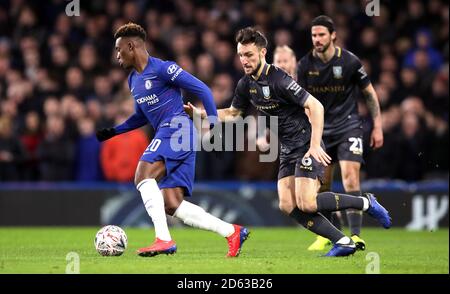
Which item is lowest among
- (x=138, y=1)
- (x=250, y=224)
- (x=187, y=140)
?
(x=250, y=224)

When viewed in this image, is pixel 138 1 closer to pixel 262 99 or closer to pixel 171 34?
pixel 171 34

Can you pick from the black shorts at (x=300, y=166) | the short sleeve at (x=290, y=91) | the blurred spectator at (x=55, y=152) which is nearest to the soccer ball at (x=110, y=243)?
the black shorts at (x=300, y=166)

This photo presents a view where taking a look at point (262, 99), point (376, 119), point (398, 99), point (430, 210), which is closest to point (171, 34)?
point (398, 99)

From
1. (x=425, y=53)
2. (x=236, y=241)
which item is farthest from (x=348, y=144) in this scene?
(x=425, y=53)

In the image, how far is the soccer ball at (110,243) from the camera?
31.3ft

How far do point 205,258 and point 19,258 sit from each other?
5.81 ft

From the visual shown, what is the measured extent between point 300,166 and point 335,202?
0.48 meters

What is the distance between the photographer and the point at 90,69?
58.2 feet

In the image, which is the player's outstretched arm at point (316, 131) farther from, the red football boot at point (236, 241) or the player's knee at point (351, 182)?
the player's knee at point (351, 182)

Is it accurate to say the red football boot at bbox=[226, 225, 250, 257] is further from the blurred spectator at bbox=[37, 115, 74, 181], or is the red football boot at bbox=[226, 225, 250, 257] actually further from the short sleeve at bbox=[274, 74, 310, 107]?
the blurred spectator at bbox=[37, 115, 74, 181]

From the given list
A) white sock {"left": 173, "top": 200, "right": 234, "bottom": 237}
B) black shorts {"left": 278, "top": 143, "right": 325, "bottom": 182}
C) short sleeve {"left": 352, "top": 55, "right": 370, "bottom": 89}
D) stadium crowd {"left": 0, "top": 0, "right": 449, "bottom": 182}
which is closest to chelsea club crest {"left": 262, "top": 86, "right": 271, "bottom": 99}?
black shorts {"left": 278, "top": 143, "right": 325, "bottom": 182}

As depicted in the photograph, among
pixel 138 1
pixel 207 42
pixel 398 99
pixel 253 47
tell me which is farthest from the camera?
pixel 138 1

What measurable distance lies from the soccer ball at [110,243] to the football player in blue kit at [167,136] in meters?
0.46

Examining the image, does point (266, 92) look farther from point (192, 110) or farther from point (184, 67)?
point (184, 67)
